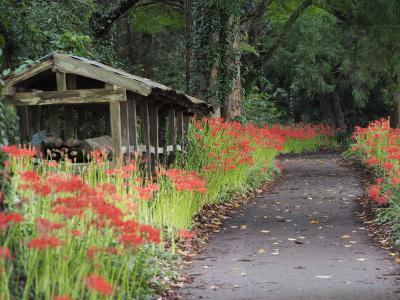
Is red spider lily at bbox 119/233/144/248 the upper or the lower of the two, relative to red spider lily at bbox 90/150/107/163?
lower

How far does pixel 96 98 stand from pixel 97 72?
14.9 inches

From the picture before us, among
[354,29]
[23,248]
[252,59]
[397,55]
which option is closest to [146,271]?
[23,248]

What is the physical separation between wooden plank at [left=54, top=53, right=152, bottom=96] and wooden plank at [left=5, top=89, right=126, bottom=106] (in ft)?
0.53

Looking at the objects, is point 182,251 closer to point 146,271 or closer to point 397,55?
point 146,271

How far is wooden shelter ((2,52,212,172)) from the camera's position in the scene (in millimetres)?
8875

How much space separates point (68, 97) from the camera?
356 inches

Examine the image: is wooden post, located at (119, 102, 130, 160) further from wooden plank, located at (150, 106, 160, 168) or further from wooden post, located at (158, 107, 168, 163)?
wooden post, located at (158, 107, 168, 163)

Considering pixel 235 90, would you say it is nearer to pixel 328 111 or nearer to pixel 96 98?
pixel 96 98

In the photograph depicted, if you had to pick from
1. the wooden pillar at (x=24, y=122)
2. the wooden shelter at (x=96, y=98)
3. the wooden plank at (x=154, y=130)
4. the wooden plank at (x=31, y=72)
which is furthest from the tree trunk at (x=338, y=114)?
the wooden plank at (x=31, y=72)

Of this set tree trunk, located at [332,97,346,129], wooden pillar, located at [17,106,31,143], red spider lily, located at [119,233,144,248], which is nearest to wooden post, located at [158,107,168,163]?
wooden pillar, located at [17,106,31,143]

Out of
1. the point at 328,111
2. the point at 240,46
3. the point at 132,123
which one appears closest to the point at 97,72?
the point at 132,123

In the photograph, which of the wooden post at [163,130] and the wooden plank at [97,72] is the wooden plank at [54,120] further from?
the wooden post at [163,130]

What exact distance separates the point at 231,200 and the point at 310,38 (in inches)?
637

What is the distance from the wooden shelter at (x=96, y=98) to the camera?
8.88 m
